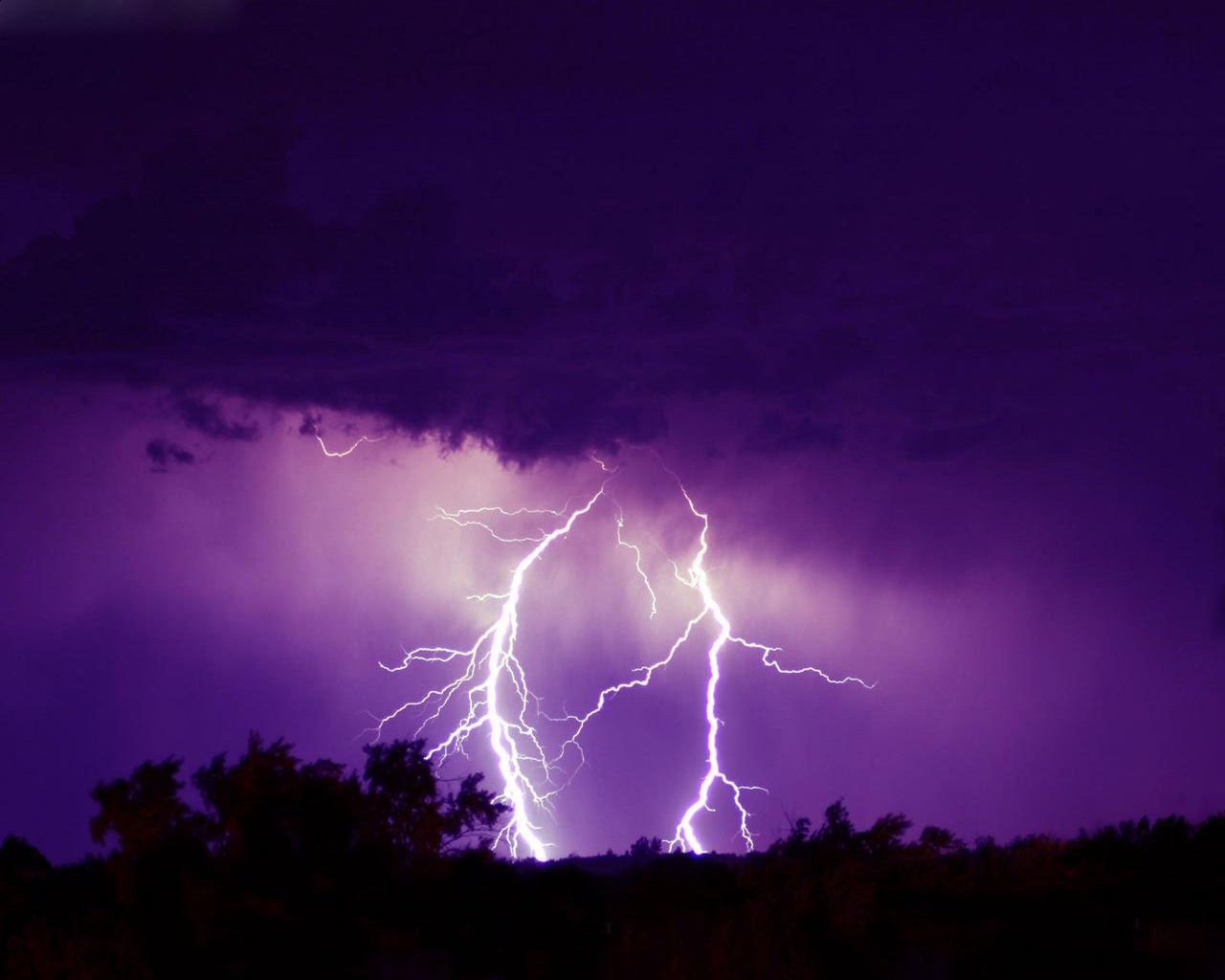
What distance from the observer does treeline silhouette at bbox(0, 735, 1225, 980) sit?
1433cm

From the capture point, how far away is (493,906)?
14.8 m

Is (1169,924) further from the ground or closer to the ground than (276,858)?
closer to the ground

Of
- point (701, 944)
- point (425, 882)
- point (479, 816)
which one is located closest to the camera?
point (701, 944)

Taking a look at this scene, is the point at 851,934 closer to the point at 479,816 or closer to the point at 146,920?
the point at 479,816

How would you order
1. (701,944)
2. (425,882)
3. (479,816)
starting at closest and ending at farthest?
(701,944) → (425,882) → (479,816)

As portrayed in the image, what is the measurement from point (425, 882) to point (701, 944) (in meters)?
2.94

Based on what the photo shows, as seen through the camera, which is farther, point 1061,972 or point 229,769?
point 229,769

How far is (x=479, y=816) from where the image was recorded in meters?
17.1

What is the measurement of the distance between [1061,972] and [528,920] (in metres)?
5.14

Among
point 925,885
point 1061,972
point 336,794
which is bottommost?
point 1061,972

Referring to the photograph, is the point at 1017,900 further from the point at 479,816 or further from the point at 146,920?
the point at 146,920

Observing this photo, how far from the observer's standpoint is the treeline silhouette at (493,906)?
564 inches

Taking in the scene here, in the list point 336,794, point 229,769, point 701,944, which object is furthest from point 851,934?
point 229,769

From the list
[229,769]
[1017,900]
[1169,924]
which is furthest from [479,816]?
[1169,924]
